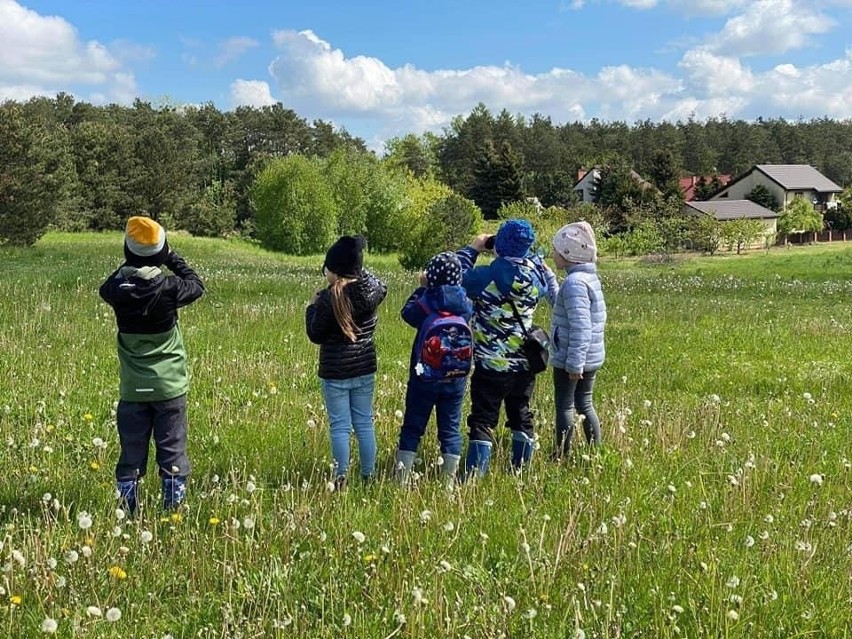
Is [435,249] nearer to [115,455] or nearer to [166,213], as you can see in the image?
[166,213]

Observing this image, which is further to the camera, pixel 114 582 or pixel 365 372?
pixel 365 372

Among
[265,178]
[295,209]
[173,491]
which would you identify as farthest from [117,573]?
[265,178]

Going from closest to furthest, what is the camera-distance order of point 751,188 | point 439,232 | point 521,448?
1. point 521,448
2. point 439,232
3. point 751,188

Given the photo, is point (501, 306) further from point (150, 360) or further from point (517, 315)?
point (150, 360)

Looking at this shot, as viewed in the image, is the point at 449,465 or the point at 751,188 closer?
the point at 449,465

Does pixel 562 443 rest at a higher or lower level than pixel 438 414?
lower

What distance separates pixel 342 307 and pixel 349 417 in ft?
2.86

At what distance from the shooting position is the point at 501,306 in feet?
19.1

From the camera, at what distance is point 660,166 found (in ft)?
261

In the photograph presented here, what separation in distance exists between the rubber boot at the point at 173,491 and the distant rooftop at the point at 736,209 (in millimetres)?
78338

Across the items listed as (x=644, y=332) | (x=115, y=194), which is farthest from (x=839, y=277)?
(x=115, y=194)

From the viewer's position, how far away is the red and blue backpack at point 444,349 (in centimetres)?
544

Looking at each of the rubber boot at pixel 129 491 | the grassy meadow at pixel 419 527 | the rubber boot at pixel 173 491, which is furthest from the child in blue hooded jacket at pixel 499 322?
the rubber boot at pixel 129 491

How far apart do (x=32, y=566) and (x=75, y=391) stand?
4.76 metres
